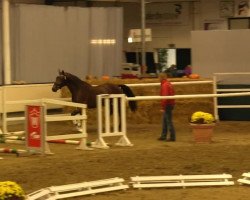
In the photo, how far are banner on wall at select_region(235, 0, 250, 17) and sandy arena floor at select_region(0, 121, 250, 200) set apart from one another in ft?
54.0

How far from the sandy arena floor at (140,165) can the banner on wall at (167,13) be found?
736 inches

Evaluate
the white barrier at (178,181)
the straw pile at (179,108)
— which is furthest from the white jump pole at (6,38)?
the white barrier at (178,181)

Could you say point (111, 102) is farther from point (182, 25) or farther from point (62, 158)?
point (182, 25)

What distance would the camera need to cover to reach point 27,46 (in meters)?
23.7

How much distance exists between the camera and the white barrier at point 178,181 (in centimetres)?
1026

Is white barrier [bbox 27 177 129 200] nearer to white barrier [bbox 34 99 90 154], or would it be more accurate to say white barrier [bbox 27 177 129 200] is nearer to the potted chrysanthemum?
white barrier [bbox 34 99 90 154]

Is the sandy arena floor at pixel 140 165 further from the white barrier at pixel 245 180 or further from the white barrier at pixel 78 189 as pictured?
the white barrier at pixel 245 180

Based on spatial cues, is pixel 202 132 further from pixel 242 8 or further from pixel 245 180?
pixel 242 8

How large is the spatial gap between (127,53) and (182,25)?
10.4 ft

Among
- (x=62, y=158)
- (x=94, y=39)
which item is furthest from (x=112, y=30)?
(x=62, y=158)

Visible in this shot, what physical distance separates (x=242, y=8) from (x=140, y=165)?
69.5ft

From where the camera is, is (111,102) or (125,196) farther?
(111,102)

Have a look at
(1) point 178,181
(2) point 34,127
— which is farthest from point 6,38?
(1) point 178,181

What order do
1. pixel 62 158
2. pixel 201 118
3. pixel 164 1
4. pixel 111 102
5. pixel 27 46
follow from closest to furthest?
pixel 62 158, pixel 201 118, pixel 111 102, pixel 27 46, pixel 164 1
